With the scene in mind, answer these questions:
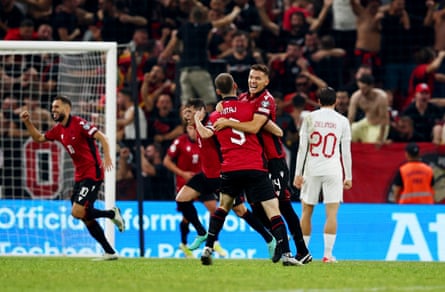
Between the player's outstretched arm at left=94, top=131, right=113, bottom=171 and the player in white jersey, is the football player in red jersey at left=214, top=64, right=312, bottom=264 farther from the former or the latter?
the player's outstretched arm at left=94, top=131, right=113, bottom=171

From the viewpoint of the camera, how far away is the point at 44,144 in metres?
17.9

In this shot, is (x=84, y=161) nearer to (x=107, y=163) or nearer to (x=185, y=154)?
(x=107, y=163)

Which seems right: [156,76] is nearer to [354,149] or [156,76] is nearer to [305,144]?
[354,149]

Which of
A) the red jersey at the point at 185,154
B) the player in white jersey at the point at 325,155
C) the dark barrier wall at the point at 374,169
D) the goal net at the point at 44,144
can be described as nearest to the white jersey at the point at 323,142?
the player in white jersey at the point at 325,155

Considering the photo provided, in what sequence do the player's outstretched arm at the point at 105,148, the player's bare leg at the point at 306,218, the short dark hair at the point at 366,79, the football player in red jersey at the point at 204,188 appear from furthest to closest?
1. the short dark hair at the point at 366,79
2. the football player in red jersey at the point at 204,188
3. the player's outstretched arm at the point at 105,148
4. the player's bare leg at the point at 306,218

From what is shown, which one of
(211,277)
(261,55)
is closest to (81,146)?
(211,277)

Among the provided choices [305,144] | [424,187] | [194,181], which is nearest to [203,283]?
[305,144]

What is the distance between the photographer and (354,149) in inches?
687

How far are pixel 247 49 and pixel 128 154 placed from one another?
9.15ft

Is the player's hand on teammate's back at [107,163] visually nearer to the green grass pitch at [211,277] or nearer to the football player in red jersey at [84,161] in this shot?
the football player in red jersey at [84,161]

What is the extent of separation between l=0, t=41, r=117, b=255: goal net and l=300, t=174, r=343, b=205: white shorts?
330 cm

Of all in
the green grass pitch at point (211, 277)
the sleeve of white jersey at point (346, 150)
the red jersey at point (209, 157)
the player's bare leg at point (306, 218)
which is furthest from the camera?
the red jersey at point (209, 157)

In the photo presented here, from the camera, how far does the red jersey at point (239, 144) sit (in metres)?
11.5

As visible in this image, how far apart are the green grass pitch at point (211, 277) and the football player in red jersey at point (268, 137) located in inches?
16.4
